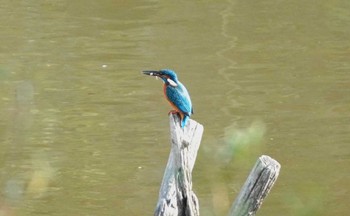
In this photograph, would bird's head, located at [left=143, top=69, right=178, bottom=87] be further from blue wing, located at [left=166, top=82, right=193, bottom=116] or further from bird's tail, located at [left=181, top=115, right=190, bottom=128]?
bird's tail, located at [left=181, top=115, right=190, bottom=128]

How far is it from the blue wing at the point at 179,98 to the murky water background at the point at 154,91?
56 centimetres

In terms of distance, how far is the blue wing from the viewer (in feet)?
11.7

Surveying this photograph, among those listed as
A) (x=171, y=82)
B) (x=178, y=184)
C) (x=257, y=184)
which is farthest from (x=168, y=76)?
(x=257, y=184)

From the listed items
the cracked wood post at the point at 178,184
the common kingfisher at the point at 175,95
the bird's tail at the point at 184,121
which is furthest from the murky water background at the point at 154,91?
the cracked wood post at the point at 178,184

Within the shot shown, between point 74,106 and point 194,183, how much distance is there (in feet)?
6.30

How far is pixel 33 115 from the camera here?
269 inches

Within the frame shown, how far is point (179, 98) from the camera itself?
3.63 meters

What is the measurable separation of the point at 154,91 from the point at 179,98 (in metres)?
3.63

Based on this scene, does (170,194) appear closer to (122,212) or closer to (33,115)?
(122,212)

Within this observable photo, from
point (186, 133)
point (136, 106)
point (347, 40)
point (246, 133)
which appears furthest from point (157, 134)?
point (246, 133)

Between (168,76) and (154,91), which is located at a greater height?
(168,76)

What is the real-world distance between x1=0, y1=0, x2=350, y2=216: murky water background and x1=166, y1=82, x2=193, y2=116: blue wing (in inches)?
21.9

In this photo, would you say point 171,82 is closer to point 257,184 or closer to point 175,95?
point 175,95

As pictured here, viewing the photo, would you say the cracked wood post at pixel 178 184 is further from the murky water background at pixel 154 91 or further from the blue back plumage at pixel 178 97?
the murky water background at pixel 154 91
